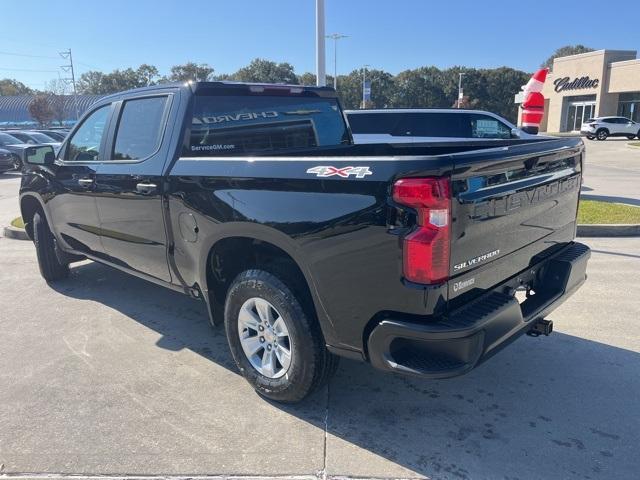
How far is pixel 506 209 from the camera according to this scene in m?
2.71

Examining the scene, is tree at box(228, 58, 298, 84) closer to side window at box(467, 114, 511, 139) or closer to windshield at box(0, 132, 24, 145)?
windshield at box(0, 132, 24, 145)

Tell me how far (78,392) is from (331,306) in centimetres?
202

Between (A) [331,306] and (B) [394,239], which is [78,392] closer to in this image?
(A) [331,306]

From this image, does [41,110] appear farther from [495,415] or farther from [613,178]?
[495,415]

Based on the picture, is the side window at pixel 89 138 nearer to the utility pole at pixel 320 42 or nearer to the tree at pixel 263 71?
the utility pole at pixel 320 42

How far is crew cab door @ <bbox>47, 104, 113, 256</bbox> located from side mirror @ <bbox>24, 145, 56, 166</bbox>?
90 millimetres

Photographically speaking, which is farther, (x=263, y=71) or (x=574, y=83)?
(x=263, y=71)

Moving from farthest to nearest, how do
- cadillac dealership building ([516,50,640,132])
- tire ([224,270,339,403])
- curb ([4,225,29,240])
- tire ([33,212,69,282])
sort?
1. cadillac dealership building ([516,50,640,132])
2. curb ([4,225,29,240])
3. tire ([33,212,69,282])
4. tire ([224,270,339,403])

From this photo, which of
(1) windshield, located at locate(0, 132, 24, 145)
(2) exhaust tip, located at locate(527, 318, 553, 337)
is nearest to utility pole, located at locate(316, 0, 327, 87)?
(2) exhaust tip, located at locate(527, 318, 553, 337)

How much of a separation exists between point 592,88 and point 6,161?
147ft

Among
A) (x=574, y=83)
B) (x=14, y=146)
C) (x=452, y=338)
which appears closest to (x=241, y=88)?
(x=452, y=338)

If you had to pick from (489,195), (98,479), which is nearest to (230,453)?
(98,479)

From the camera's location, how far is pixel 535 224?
308 cm

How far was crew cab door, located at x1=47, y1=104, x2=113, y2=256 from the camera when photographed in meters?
4.48
